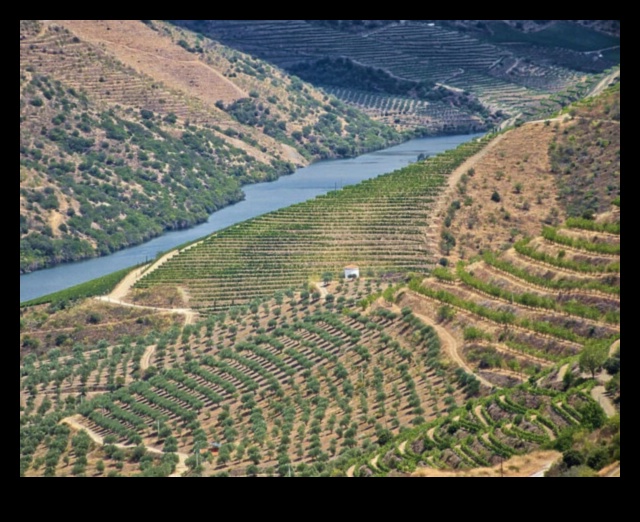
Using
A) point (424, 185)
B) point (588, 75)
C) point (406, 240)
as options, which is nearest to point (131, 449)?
point (406, 240)

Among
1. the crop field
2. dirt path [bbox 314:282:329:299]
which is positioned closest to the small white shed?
dirt path [bbox 314:282:329:299]

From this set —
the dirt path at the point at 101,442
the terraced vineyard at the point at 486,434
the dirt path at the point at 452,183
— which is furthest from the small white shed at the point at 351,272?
the terraced vineyard at the point at 486,434

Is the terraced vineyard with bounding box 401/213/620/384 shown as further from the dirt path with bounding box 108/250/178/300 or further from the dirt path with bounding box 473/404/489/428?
the dirt path with bounding box 108/250/178/300

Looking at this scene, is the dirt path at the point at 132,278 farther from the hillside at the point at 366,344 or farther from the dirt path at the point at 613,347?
the dirt path at the point at 613,347

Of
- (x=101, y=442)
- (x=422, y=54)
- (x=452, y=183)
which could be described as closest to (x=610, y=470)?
(x=101, y=442)

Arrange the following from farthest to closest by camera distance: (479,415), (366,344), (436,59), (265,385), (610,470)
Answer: (436,59) < (265,385) < (366,344) < (479,415) < (610,470)

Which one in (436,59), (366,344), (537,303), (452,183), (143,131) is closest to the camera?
(537,303)

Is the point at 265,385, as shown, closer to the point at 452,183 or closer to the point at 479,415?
the point at 479,415
